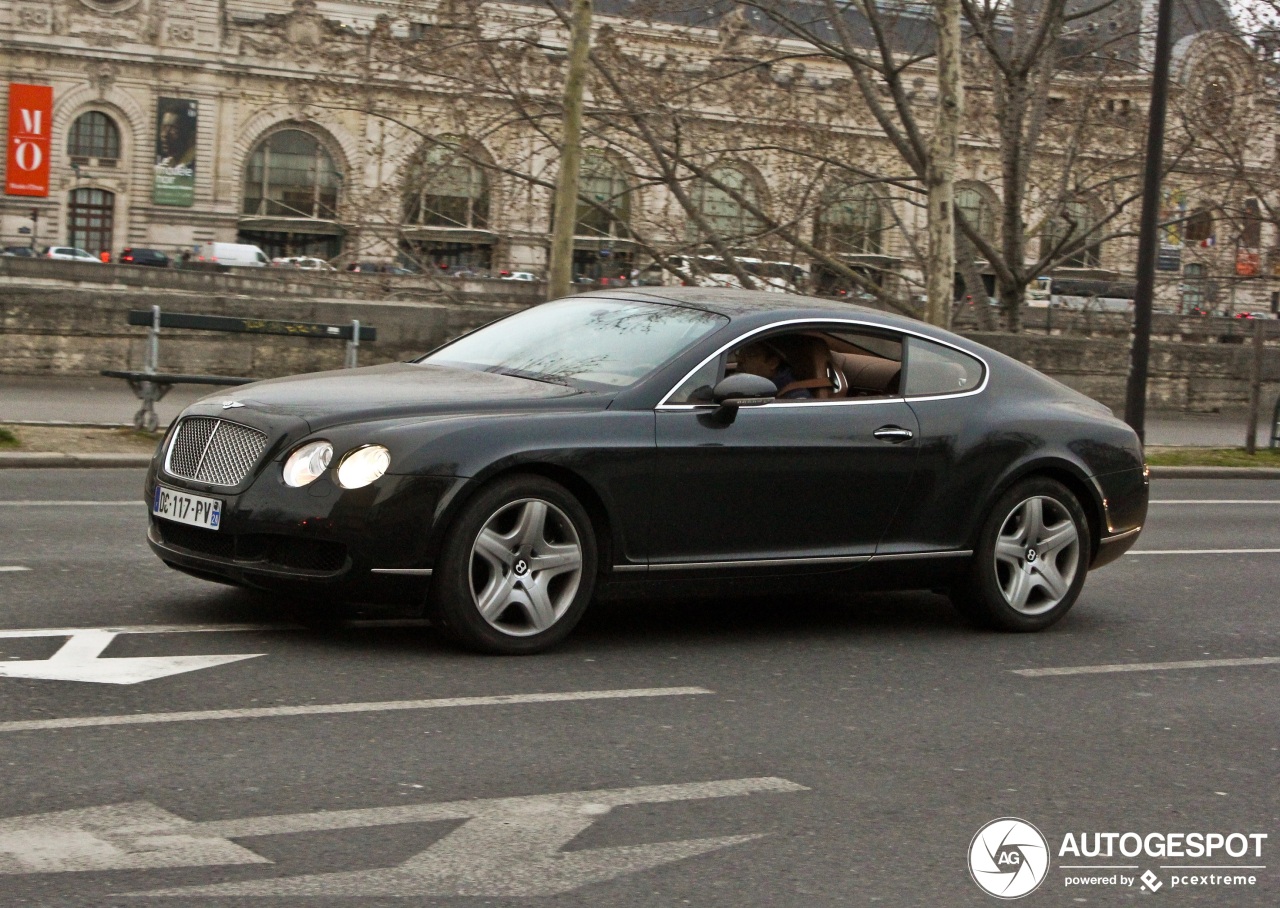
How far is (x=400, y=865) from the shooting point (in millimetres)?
4328

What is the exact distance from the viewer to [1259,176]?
90.7 feet

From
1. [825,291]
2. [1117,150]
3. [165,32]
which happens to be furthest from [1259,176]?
[165,32]

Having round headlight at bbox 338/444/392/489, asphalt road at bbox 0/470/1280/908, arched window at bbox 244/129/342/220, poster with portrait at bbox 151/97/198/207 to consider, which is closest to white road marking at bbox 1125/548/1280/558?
asphalt road at bbox 0/470/1280/908

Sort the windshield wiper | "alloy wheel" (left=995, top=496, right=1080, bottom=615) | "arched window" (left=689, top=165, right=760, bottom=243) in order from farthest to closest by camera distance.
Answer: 1. "arched window" (left=689, top=165, right=760, bottom=243)
2. "alloy wheel" (left=995, top=496, right=1080, bottom=615)
3. the windshield wiper

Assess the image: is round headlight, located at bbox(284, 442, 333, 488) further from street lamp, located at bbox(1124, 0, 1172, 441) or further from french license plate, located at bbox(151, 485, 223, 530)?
street lamp, located at bbox(1124, 0, 1172, 441)

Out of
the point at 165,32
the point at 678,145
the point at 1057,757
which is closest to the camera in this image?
the point at 1057,757

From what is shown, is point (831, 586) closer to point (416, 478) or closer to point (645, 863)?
point (416, 478)

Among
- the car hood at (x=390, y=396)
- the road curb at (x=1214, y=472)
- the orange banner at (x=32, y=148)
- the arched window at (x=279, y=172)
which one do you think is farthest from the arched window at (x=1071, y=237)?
the orange banner at (x=32, y=148)

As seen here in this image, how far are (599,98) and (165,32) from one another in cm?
7210

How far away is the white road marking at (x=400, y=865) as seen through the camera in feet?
13.6

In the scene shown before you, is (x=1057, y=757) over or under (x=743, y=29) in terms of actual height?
under

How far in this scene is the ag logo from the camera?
4.59m

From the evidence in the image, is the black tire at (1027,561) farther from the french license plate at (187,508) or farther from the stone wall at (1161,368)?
the stone wall at (1161,368)

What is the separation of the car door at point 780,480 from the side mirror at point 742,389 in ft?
0.24
